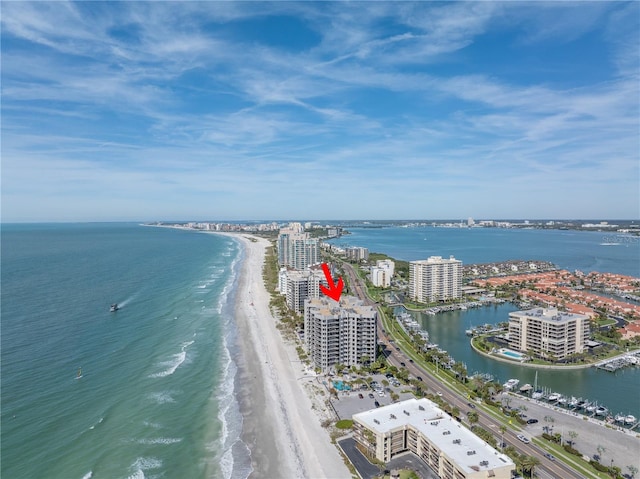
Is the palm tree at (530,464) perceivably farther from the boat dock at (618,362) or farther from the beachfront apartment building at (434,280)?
the beachfront apartment building at (434,280)

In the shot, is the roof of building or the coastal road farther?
the roof of building

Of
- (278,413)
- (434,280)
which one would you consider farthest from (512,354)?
(278,413)

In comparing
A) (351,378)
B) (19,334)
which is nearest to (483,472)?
(351,378)

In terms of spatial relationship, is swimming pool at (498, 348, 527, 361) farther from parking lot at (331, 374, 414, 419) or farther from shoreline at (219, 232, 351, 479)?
shoreline at (219, 232, 351, 479)

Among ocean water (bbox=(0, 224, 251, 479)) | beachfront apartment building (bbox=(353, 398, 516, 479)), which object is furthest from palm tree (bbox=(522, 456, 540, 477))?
ocean water (bbox=(0, 224, 251, 479))

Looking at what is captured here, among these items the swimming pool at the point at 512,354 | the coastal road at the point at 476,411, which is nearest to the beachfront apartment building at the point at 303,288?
the coastal road at the point at 476,411

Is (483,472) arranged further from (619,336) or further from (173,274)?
(173,274)

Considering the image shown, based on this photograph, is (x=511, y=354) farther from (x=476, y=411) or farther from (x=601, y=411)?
(x=476, y=411)
